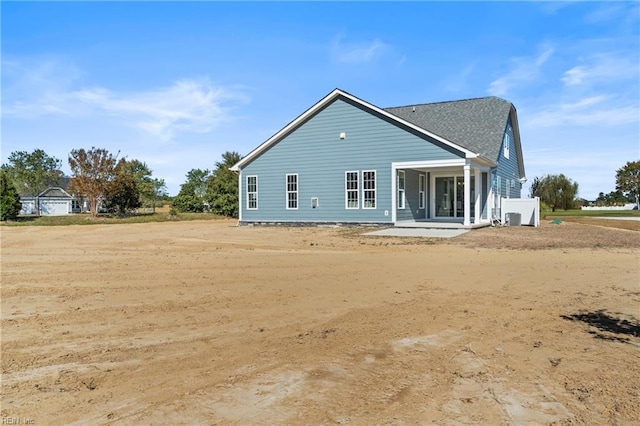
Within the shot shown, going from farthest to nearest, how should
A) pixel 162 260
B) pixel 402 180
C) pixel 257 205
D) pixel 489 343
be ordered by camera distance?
1. pixel 257 205
2. pixel 402 180
3. pixel 162 260
4. pixel 489 343

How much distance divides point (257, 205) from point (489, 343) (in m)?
19.1

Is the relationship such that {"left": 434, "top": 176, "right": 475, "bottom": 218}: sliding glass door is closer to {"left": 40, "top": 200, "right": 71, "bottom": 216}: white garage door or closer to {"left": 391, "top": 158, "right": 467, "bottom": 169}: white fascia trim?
{"left": 391, "top": 158, "right": 467, "bottom": 169}: white fascia trim

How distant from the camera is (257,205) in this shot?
2261 centimetres

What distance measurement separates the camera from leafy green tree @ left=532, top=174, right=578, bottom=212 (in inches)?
1935

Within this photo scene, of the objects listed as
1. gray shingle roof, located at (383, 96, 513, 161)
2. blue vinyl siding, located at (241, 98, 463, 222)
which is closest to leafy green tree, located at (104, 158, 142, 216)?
blue vinyl siding, located at (241, 98, 463, 222)

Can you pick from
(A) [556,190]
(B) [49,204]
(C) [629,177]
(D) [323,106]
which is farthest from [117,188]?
(C) [629,177]

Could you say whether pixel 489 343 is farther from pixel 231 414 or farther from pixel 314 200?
pixel 314 200

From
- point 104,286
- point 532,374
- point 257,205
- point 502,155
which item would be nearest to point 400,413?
point 532,374

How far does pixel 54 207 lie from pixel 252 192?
48106 mm

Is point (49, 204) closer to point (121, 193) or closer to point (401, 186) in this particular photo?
point (121, 193)

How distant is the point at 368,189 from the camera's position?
1995cm

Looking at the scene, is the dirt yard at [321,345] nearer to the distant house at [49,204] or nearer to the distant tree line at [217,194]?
the distant tree line at [217,194]

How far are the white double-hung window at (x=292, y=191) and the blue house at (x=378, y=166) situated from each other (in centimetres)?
5

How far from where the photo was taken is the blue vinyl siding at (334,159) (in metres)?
19.4
